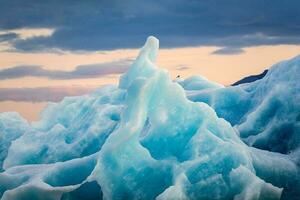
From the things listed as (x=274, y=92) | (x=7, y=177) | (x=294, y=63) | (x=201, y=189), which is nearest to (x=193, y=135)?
(x=201, y=189)

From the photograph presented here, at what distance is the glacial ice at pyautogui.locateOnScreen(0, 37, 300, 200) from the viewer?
40.1ft

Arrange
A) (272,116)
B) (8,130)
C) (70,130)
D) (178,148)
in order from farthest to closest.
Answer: (8,130) → (70,130) → (272,116) → (178,148)

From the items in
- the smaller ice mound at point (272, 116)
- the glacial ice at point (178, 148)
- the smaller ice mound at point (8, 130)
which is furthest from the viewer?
the smaller ice mound at point (8, 130)

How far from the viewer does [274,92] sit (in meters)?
14.8

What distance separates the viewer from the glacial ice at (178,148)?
40.1ft

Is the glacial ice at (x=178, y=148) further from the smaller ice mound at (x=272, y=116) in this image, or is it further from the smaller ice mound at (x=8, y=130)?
the smaller ice mound at (x=8, y=130)

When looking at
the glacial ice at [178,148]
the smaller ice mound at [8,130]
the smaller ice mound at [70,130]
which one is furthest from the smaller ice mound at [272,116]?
the smaller ice mound at [8,130]

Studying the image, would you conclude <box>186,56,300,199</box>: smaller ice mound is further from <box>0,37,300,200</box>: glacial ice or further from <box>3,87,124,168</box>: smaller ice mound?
<box>3,87,124,168</box>: smaller ice mound

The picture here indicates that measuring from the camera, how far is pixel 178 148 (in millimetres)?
13055

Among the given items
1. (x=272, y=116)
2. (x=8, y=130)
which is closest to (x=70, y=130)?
(x=8, y=130)

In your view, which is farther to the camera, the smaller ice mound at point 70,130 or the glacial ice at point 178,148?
the smaller ice mound at point 70,130

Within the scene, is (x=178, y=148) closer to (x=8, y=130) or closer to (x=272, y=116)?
(x=272, y=116)

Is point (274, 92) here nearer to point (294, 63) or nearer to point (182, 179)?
point (294, 63)

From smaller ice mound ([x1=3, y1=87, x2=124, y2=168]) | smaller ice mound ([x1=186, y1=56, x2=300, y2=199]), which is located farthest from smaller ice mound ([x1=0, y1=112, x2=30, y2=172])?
smaller ice mound ([x1=186, y1=56, x2=300, y2=199])
